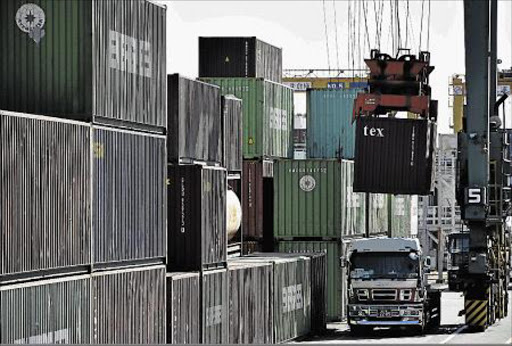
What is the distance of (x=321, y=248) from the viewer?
47250 mm

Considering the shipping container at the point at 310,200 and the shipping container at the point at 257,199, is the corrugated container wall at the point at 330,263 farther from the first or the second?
the shipping container at the point at 257,199

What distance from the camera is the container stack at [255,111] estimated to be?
153 feet

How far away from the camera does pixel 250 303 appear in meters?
35.3

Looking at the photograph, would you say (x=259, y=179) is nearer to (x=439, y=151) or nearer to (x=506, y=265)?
(x=506, y=265)

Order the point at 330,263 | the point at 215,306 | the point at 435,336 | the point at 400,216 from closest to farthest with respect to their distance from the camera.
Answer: the point at 215,306 → the point at 435,336 → the point at 330,263 → the point at 400,216

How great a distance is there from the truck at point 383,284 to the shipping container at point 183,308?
12317 millimetres

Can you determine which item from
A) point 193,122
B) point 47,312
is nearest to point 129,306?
point 47,312

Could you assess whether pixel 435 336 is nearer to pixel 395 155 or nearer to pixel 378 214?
pixel 395 155

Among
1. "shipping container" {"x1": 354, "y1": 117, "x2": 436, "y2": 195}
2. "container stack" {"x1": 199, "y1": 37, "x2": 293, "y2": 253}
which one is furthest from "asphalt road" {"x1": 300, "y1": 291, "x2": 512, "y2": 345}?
"shipping container" {"x1": 354, "y1": 117, "x2": 436, "y2": 195}

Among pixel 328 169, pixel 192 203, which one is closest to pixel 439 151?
pixel 328 169

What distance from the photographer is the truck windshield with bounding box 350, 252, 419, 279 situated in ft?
139

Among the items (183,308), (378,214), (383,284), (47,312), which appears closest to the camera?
(47,312)

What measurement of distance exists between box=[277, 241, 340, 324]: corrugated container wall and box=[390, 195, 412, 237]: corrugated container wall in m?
8.09

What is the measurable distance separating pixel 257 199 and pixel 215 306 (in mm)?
14314
